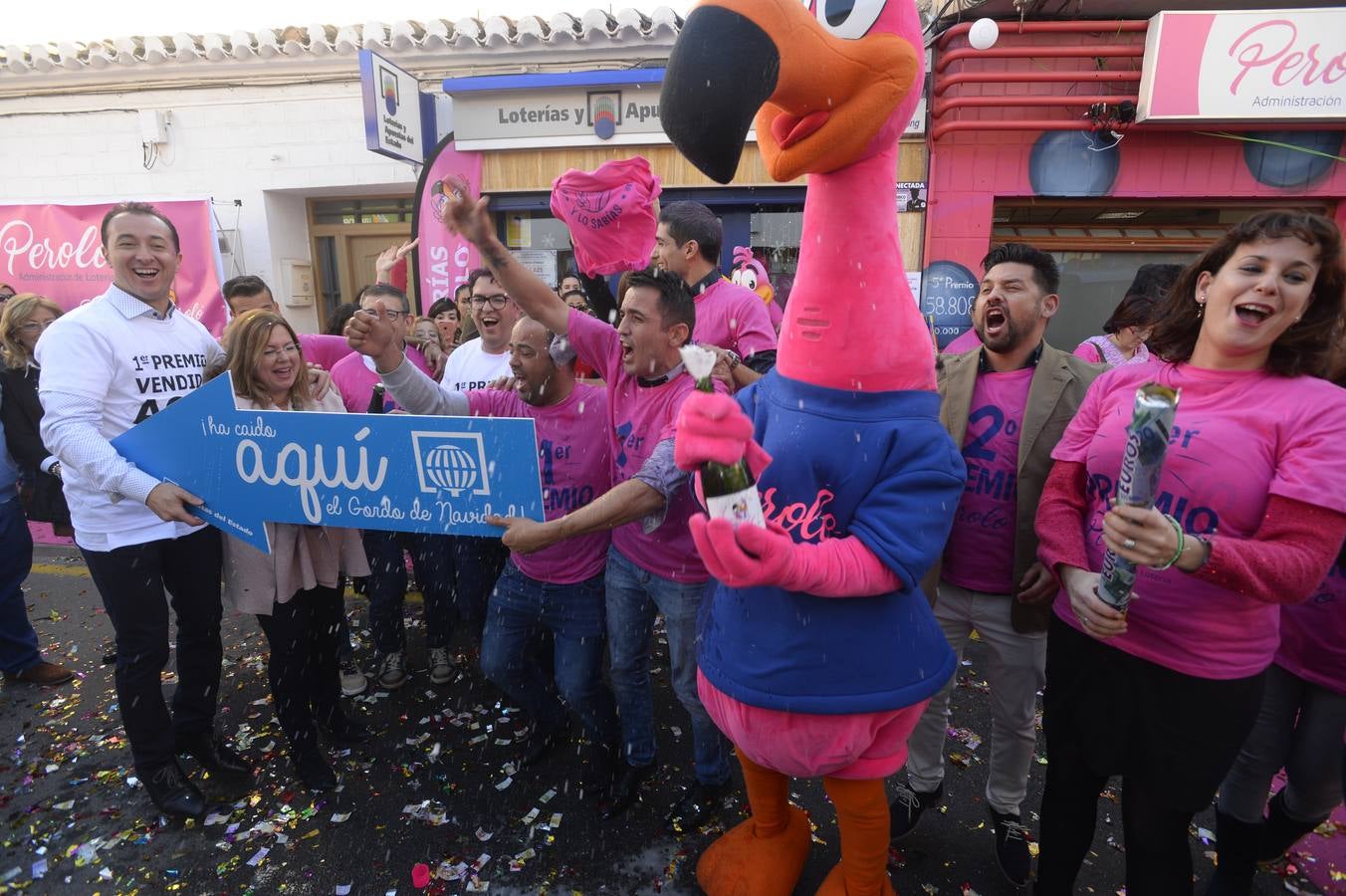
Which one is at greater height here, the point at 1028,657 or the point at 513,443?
the point at 513,443

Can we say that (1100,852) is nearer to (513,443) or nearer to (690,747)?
(690,747)

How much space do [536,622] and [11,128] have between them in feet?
33.8

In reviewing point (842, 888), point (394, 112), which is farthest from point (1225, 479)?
point (394, 112)

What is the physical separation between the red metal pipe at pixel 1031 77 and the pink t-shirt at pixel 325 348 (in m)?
5.89

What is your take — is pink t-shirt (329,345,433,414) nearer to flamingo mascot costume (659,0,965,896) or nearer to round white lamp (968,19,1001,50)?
flamingo mascot costume (659,0,965,896)

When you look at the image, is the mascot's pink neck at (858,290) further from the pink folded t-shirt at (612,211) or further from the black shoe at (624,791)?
the black shoe at (624,791)

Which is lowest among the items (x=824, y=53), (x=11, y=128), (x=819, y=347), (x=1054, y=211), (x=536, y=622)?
(x=536, y=622)

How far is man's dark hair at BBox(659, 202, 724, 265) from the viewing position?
10.7 ft

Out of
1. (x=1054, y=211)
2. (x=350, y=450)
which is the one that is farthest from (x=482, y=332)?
(x=1054, y=211)

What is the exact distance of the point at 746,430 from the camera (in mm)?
1304

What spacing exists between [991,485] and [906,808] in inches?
49.8

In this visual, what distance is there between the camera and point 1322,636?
1959 millimetres

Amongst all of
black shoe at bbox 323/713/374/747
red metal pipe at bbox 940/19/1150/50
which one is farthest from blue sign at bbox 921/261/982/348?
black shoe at bbox 323/713/374/747

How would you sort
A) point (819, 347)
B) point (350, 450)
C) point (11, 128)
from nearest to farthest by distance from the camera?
point (819, 347) → point (350, 450) → point (11, 128)
